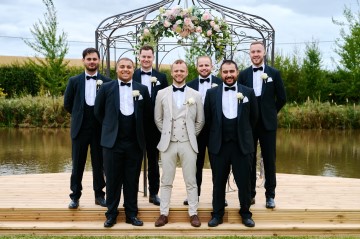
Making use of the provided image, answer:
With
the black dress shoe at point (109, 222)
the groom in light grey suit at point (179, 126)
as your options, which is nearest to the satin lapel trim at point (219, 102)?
the groom in light grey suit at point (179, 126)

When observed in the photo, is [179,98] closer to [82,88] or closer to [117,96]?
[117,96]

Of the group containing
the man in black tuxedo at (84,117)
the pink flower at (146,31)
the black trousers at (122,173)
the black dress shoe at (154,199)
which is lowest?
the black dress shoe at (154,199)

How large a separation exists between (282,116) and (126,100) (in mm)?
15906

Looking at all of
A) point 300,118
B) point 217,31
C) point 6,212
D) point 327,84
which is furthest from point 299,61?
point 6,212

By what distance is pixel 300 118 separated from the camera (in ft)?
65.9

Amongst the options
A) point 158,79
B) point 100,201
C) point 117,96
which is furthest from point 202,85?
point 100,201

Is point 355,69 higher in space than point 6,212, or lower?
higher

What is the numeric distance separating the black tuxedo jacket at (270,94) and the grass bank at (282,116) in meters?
14.9

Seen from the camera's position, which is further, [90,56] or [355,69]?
[355,69]

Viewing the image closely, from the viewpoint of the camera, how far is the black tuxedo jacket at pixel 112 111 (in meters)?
5.22

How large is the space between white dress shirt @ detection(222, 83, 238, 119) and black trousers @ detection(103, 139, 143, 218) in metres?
1.06

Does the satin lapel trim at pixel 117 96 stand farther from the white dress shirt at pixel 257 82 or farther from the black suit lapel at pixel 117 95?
the white dress shirt at pixel 257 82

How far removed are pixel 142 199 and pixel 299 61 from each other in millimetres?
22168

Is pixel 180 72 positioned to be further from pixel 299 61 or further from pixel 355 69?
pixel 299 61
